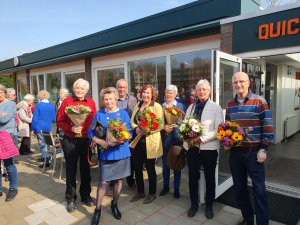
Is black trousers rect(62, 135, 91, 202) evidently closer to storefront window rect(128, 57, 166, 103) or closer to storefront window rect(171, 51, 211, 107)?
storefront window rect(171, 51, 211, 107)

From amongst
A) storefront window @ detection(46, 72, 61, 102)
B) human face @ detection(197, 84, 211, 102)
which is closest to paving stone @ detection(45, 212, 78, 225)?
human face @ detection(197, 84, 211, 102)

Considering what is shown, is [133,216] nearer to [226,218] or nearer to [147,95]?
[226,218]

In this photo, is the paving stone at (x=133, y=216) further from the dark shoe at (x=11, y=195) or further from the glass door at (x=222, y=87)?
the dark shoe at (x=11, y=195)

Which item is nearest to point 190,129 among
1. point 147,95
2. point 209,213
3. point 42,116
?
point 147,95

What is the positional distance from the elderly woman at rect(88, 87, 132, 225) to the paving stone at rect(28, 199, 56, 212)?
44.0 inches

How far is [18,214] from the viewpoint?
11.2 ft

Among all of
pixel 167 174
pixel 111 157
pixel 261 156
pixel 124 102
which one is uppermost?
pixel 124 102

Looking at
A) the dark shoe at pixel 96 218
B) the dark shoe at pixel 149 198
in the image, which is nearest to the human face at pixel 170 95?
the dark shoe at pixel 149 198

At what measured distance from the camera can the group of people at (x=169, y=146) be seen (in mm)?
2691

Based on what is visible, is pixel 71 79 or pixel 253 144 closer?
pixel 253 144

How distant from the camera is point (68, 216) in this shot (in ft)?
10.9

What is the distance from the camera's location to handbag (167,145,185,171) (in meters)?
3.60

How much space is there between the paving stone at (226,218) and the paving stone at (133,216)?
1.11m

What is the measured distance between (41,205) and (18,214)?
362 mm
